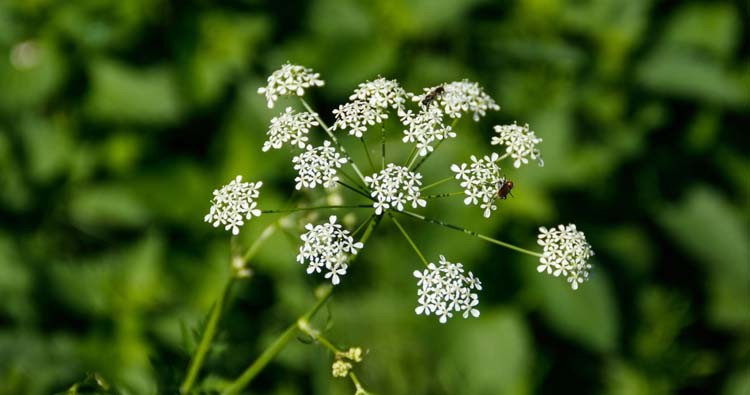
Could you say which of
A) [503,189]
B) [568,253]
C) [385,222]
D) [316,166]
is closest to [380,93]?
[316,166]

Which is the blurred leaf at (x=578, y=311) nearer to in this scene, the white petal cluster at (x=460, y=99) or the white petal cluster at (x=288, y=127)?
the white petal cluster at (x=460, y=99)

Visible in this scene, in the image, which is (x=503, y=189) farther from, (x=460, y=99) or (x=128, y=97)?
(x=128, y=97)

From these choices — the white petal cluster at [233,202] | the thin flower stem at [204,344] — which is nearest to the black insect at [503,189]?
the white petal cluster at [233,202]

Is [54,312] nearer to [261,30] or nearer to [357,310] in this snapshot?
[357,310]

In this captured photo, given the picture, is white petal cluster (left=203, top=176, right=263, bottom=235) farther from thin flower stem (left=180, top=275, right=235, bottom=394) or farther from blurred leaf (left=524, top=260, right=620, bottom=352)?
blurred leaf (left=524, top=260, right=620, bottom=352)

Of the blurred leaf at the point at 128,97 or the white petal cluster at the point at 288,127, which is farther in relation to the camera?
the blurred leaf at the point at 128,97

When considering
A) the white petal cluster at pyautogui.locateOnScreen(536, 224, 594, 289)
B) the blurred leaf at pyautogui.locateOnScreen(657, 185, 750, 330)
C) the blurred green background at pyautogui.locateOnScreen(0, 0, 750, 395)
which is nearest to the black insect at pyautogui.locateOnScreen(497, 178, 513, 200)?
the white petal cluster at pyautogui.locateOnScreen(536, 224, 594, 289)
